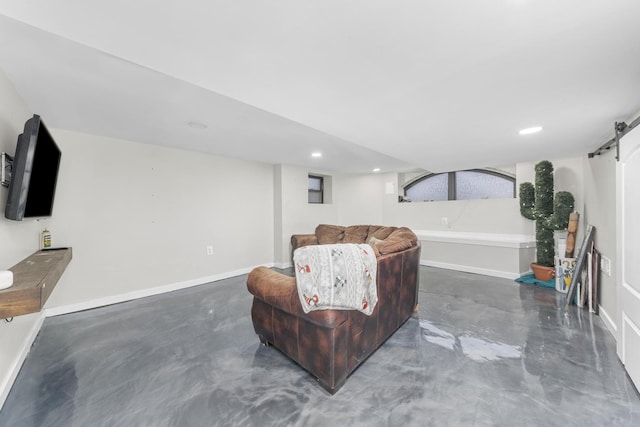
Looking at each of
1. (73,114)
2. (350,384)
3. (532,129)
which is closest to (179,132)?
(73,114)

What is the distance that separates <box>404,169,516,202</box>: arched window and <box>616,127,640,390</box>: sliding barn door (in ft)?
10.5

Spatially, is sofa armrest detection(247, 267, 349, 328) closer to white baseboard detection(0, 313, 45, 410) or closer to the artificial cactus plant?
white baseboard detection(0, 313, 45, 410)

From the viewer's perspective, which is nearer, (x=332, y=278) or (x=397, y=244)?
(x=332, y=278)

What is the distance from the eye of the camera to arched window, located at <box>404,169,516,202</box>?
483cm

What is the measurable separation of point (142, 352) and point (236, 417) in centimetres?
121

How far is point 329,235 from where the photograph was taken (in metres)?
4.91

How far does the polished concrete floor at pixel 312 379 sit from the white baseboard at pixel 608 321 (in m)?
0.06

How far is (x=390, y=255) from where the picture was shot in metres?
2.13

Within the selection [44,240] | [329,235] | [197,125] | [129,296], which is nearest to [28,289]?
[44,240]

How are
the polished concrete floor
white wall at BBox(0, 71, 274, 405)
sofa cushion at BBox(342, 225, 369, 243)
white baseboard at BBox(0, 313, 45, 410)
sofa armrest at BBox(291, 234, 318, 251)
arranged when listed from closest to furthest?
the polished concrete floor
white baseboard at BBox(0, 313, 45, 410)
white wall at BBox(0, 71, 274, 405)
sofa cushion at BBox(342, 225, 369, 243)
sofa armrest at BBox(291, 234, 318, 251)

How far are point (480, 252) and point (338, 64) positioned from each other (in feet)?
14.4

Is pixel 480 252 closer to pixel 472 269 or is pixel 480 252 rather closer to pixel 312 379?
pixel 472 269

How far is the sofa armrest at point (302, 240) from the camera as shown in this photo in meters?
4.75

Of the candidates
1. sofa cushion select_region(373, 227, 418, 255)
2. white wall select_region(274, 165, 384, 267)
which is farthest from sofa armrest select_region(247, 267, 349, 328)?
white wall select_region(274, 165, 384, 267)
